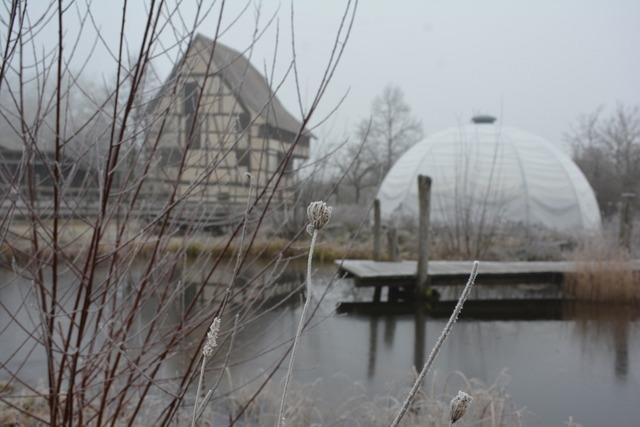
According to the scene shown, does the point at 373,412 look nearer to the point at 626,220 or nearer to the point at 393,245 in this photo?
the point at 393,245

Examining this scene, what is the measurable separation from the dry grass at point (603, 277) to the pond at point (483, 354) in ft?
1.18

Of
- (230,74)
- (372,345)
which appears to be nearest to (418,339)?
(372,345)

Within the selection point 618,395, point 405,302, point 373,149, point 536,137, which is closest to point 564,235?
point 536,137

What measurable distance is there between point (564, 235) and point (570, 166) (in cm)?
589

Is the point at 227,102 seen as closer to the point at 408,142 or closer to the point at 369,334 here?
the point at 369,334

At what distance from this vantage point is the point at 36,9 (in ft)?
5.54

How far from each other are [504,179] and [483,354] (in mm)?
13045

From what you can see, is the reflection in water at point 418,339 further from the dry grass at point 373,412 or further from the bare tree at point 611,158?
the bare tree at point 611,158

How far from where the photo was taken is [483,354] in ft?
19.1

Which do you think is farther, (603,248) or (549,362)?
(603,248)

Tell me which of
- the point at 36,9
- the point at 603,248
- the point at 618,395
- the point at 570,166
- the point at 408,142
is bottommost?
the point at 618,395

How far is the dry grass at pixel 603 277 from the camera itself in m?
8.20

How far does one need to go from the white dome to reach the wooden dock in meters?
6.76

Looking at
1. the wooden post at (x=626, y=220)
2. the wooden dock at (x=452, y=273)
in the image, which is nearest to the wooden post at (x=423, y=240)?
the wooden dock at (x=452, y=273)
